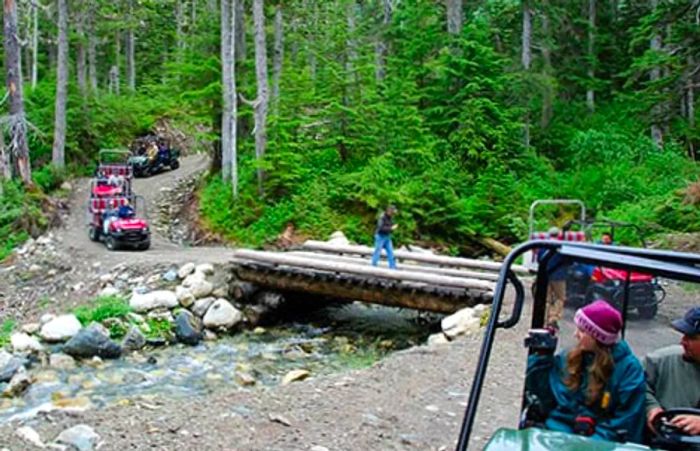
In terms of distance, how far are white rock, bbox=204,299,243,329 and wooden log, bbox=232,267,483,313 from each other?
108 cm

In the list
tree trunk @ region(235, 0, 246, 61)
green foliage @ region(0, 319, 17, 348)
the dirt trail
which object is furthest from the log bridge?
tree trunk @ region(235, 0, 246, 61)

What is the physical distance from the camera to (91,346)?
12.9 meters

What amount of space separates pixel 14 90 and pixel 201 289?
1182cm

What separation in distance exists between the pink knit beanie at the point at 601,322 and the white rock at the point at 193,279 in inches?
532

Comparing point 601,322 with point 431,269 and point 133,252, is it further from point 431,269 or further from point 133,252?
point 133,252

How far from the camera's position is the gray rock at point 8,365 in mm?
11469

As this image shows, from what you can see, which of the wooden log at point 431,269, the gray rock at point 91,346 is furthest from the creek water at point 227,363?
the wooden log at point 431,269

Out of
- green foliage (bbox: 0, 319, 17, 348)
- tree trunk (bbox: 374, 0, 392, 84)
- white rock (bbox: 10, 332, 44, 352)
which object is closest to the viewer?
white rock (bbox: 10, 332, 44, 352)

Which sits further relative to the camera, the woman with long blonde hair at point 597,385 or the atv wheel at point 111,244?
the atv wheel at point 111,244

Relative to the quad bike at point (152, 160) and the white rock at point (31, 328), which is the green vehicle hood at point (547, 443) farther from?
the quad bike at point (152, 160)

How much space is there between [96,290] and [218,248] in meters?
4.95

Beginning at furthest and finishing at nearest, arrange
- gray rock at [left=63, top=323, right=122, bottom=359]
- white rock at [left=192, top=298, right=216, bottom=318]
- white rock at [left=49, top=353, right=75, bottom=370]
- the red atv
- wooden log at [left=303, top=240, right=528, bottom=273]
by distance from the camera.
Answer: the red atv, wooden log at [left=303, top=240, right=528, bottom=273], white rock at [left=192, top=298, right=216, bottom=318], gray rock at [left=63, top=323, right=122, bottom=359], white rock at [left=49, top=353, right=75, bottom=370]

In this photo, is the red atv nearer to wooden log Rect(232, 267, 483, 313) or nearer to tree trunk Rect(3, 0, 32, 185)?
tree trunk Rect(3, 0, 32, 185)

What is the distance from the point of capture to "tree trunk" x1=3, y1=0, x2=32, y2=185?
22.7 meters
